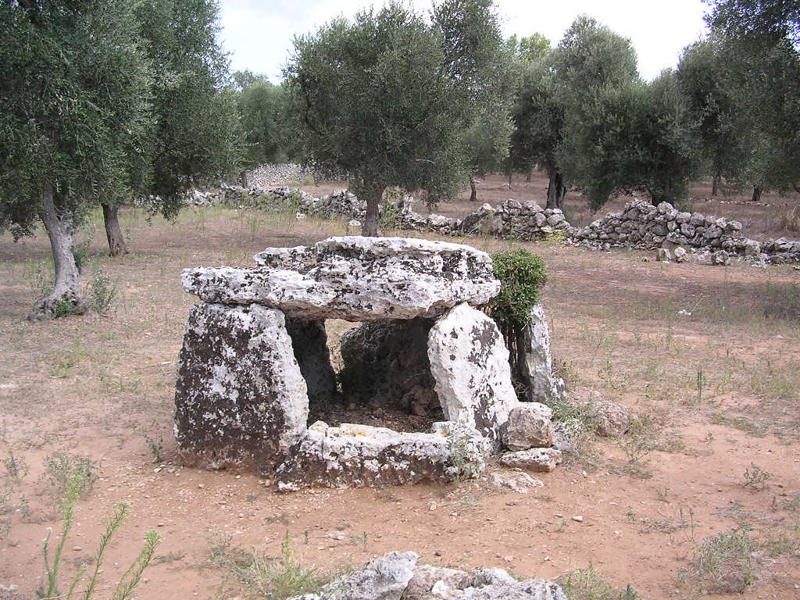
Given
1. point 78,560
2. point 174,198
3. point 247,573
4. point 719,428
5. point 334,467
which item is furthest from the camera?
point 174,198

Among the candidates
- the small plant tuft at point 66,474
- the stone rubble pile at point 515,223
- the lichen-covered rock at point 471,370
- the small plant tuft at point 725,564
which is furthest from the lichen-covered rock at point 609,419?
the stone rubble pile at point 515,223

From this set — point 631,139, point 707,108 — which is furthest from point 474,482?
point 707,108

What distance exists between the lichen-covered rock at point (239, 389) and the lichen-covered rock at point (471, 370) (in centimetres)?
118

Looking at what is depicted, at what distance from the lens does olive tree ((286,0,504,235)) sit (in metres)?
17.8

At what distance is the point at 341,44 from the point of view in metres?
19.1

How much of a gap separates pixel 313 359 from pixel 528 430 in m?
2.48

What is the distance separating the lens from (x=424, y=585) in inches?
152

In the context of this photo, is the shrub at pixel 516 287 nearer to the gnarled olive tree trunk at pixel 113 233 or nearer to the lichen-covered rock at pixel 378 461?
the lichen-covered rock at pixel 378 461

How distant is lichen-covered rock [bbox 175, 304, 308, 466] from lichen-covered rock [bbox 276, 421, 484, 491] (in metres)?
0.21

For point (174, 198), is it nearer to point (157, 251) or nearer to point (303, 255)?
point (157, 251)

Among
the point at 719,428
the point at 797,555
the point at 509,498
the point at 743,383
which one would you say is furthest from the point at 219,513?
the point at 743,383

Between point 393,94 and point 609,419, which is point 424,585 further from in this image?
point 393,94

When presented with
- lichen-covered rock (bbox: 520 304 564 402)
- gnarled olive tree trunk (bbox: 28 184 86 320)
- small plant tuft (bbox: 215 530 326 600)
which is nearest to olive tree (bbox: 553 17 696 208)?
gnarled olive tree trunk (bbox: 28 184 86 320)

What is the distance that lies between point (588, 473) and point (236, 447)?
287cm
